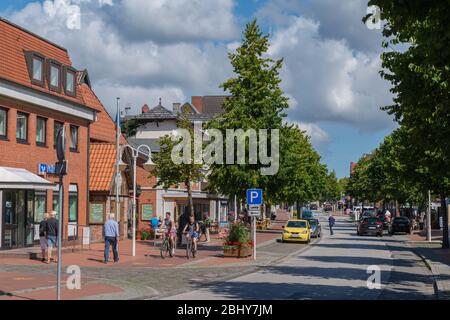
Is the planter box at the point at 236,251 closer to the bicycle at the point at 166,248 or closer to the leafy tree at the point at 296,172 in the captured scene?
the bicycle at the point at 166,248

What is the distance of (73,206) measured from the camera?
33.8 meters

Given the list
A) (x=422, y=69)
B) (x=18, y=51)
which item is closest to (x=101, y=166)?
(x=18, y=51)

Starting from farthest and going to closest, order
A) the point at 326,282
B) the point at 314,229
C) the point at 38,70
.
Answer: the point at 314,229 < the point at 38,70 < the point at 326,282

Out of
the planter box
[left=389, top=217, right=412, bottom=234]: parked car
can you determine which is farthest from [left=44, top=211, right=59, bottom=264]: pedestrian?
[left=389, top=217, right=412, bottom=234]: parked car

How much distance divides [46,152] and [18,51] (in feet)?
14.8

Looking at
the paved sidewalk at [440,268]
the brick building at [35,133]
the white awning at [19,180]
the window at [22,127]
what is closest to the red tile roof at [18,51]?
the brick building at [35,133]

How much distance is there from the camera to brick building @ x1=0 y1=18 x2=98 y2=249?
2761cm

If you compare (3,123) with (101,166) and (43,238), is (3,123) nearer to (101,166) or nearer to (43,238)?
(43,238)

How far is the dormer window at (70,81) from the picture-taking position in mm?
33094

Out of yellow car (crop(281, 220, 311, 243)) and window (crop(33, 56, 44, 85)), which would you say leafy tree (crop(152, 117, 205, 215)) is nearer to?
yellow car (crop(281, 220, 311, 243))

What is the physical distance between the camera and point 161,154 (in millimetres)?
39562

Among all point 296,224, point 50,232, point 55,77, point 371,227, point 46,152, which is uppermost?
point 55,77
